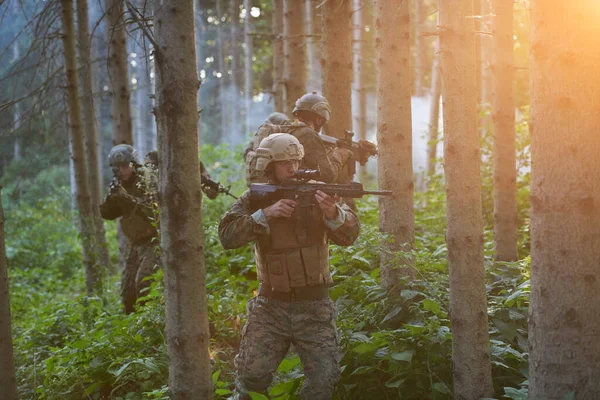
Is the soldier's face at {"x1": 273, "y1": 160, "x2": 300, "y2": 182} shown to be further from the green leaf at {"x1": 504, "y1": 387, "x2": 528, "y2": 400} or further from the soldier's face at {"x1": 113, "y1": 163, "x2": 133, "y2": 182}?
the soldier's face at {"x1": 113, "y1": 163, "x2": 133, "y2": 182}

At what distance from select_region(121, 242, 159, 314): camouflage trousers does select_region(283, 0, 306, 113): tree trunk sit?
425 centimetres

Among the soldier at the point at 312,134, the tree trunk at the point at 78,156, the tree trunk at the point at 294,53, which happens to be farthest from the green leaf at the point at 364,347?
the tree trunk at the point at 294,53

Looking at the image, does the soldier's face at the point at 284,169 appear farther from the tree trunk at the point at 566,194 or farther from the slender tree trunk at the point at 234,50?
the slender tree trunk at the point at 234,50

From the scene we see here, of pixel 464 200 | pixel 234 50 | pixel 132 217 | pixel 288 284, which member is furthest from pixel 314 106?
pixel 234 50

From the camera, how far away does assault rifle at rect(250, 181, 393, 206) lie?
15.3 feet

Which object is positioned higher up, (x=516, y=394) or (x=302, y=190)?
(x=302, y=190)

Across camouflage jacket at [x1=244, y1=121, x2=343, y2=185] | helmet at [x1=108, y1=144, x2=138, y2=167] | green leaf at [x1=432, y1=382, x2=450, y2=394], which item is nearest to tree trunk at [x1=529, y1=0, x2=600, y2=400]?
green leaf at [x1=432, y1=382, x2=450, y2=394]

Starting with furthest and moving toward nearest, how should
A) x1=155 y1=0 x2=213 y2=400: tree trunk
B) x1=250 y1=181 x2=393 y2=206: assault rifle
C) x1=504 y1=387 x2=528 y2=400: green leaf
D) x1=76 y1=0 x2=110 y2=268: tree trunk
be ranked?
1. x1=76 y1=0 x2=110 y2=268: tree trunk
2. x1=250 y1=181 x2=393 y2=206: assault rifle
3. x1=504 y1=387 x2=528 y2=400: green leaf
4. x1=155 y1=0 x2=213 y2=400: tree trunk

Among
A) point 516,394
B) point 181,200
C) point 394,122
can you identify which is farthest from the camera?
point 394,122

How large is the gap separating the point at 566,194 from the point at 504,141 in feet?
16.9

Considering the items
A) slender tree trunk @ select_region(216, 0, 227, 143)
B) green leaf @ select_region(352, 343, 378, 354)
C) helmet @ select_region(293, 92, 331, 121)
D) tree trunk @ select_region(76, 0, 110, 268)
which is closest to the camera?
green leaf @ select_region(352, 343, 378, 354)

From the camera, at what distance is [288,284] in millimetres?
4824

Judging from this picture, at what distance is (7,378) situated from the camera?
16.4 ft

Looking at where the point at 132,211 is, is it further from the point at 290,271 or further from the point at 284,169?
the point at 290,271
